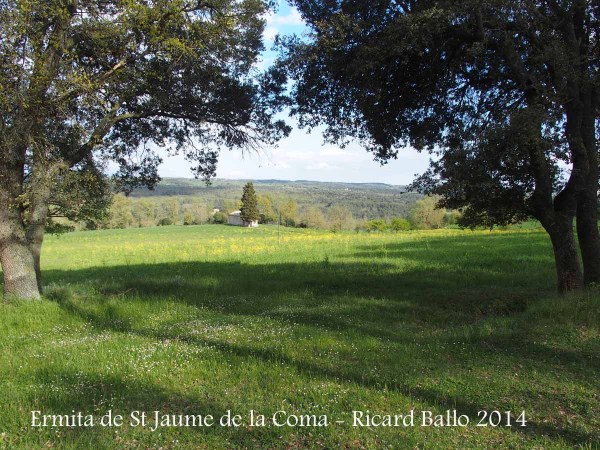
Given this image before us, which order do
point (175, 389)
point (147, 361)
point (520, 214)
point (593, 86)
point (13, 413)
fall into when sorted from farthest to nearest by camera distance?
point (520, 214), point (593, 86), point (147, 361), point (175, 389), point (13, 413)

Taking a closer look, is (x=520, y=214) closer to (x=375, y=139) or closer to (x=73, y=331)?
(x=375, y=139)

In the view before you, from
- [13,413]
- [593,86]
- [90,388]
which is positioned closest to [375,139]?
[593,86]

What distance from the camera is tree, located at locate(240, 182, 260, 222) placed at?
8969 centimetres

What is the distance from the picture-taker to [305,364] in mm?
5723

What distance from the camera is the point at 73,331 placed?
793 cm

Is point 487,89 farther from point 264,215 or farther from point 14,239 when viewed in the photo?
point 264,215

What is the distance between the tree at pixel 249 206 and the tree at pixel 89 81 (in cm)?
7768

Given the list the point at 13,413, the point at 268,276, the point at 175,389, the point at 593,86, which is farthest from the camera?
the point at 268,276

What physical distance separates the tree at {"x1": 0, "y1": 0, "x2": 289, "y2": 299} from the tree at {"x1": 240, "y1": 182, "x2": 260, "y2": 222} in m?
77.7

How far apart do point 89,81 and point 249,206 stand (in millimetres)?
81732

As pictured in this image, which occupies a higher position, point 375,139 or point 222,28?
point 222,28

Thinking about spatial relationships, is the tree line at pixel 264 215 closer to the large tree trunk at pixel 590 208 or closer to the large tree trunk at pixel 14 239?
the large tree trunk at pixel 590 208

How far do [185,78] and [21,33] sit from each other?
3504 millimetres

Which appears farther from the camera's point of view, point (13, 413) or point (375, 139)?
point (375, 139)
